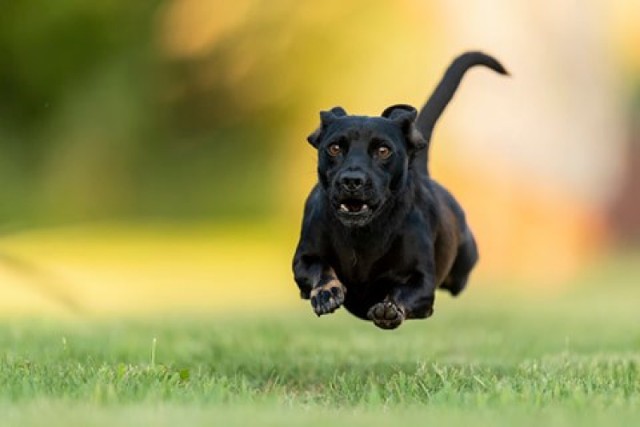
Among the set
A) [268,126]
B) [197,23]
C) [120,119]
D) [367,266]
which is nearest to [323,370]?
[367,266]

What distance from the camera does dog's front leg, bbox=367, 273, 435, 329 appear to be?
6.25 m

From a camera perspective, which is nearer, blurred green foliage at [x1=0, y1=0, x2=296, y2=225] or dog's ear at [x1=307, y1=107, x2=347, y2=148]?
dog's ear at [x1=307, y1=107, x2=347, y2=148]

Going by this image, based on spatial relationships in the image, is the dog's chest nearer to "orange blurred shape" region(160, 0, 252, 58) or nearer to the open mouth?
the open mouth

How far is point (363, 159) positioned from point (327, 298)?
1.91ft

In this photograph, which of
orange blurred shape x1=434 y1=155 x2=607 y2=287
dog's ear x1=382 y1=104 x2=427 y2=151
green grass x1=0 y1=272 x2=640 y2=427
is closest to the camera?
green grass x1=0 y1=272 x2=640 y2=427

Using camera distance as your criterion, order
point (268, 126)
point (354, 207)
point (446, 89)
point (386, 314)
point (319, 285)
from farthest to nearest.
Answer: point (268, 126) → point (446, 89) → point (319, 285) → point (386, 314) → point (354, 207)

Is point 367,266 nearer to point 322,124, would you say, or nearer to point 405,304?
point 405,304

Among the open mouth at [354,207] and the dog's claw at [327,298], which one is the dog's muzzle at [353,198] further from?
the dog's claw at [327,298]

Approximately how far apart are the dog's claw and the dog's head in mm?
304

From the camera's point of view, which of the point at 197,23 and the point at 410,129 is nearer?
the point at 410,129

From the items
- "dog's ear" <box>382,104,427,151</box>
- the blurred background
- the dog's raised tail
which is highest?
the blurred background

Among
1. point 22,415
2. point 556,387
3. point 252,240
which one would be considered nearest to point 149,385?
point 22,415

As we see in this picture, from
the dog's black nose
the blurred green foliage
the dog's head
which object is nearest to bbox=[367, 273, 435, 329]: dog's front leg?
the dog's head

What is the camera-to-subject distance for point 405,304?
641 centimetres
